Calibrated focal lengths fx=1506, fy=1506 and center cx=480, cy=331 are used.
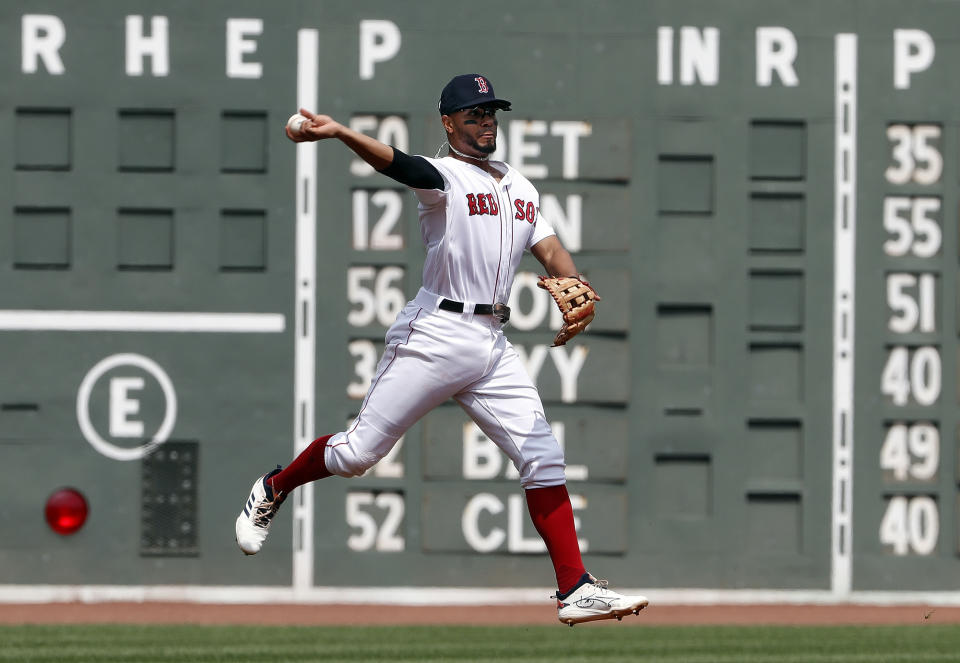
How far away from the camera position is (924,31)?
8.36 metres

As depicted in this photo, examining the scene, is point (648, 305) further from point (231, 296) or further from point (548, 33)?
point (231, 296)

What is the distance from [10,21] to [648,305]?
3.76m

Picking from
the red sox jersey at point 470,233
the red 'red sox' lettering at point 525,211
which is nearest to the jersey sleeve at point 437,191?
the red sox jersey at point 470,233

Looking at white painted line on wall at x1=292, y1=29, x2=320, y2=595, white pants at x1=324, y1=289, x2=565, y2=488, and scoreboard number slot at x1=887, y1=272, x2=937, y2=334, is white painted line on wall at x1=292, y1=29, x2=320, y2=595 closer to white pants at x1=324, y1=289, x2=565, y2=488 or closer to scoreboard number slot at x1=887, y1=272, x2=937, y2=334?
white pants at x1=324, y1=289, x2=565, y2=488

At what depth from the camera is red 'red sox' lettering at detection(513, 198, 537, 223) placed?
5.51 m

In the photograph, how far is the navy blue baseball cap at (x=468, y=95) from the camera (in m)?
5.35

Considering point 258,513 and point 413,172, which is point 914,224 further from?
point 258,513

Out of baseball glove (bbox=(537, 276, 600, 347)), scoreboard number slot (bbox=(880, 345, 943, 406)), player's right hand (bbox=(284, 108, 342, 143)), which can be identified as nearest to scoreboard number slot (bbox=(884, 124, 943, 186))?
scoreboard number slot (bbox=(880, 345, 943, 406))

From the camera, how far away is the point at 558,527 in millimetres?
5430

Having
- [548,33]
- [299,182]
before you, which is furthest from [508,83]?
[299,182]

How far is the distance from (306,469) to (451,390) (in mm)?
692

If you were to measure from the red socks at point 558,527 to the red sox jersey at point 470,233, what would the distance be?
73 cm

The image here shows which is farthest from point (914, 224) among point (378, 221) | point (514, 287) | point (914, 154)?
point (378, 221)

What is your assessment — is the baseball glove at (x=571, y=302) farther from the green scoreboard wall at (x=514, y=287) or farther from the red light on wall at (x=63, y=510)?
the red light on wall at (x=63, y=510)
